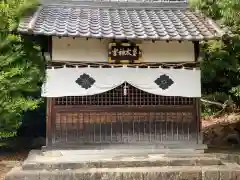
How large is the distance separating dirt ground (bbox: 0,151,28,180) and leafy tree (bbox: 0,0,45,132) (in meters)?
1.30

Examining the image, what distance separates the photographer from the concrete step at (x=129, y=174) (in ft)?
28.6

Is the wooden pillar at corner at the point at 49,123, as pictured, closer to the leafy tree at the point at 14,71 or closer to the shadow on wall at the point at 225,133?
the leafy tree at the point at 14,71

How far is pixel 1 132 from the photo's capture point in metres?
10.2

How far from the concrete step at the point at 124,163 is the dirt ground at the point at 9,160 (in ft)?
5.45

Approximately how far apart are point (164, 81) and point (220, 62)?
319 centimetres

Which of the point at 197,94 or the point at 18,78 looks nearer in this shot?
the point at 18,78

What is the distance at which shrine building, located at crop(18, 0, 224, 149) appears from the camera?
34.8ft

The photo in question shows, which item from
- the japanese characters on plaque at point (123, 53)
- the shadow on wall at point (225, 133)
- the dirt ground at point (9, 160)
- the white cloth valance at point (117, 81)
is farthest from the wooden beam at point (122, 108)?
the shadow on wall at point (225, 133)

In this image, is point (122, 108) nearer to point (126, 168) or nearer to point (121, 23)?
point (126, 168)

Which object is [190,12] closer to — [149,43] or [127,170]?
[149,43]

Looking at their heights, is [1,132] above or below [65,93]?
below

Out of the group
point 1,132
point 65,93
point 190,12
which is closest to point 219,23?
point 190,12

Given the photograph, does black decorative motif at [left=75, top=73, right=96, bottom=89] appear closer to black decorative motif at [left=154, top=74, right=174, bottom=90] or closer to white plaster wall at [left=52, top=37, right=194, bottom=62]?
white plaster wall at [left=52, top=37, right=194, bottom=62]

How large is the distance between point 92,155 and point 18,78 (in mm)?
2983
